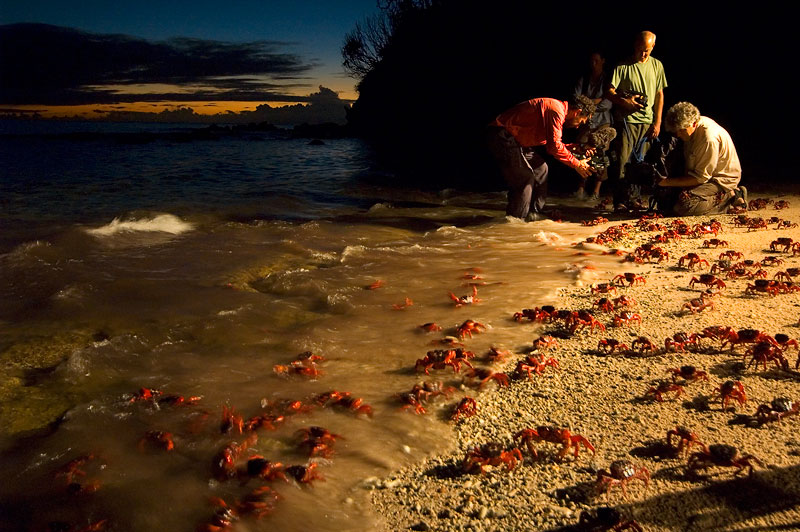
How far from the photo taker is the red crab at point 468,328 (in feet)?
16.9

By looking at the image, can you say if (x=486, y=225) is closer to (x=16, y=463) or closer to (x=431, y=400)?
(x=431, y=400)

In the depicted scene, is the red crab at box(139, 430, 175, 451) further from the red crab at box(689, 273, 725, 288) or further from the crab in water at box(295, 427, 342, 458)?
the red crab at box(689, 273, 725, 288)

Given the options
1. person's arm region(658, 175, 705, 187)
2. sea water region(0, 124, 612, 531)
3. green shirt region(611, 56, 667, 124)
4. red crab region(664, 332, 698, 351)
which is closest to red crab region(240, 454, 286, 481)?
sea water region(0, 124, 612, 531)

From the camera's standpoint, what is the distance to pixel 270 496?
311 cm

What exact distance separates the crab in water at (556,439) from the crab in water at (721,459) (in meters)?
0.51

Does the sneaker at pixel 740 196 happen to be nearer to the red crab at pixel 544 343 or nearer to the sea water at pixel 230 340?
the sea water at pixel 230 340

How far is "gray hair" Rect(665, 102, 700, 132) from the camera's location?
8258 millimetres

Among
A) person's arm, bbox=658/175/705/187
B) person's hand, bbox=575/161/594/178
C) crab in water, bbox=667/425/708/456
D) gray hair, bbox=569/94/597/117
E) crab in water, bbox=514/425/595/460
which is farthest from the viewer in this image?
person's arm, bbox=658/175/705/187

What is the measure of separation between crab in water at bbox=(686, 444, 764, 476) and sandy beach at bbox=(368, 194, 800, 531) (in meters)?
0.04

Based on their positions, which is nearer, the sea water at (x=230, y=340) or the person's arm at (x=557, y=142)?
the sea water at (x=230, y=340)

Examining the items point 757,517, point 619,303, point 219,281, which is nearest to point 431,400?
point 757,517

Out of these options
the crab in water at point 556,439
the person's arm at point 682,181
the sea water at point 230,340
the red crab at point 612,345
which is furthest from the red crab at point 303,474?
the person's arm at point 682,181

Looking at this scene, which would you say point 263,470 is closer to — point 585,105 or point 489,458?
point 489,458

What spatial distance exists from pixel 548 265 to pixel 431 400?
12.8 feet
